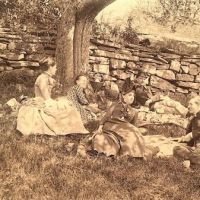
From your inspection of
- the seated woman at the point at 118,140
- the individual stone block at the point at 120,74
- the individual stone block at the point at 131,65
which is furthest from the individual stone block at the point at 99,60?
the seated woman at the point at 118,140

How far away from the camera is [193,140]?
8.65m

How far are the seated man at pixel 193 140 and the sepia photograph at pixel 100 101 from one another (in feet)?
0.06

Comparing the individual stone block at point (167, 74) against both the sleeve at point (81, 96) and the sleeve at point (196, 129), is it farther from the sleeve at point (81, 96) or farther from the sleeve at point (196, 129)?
the sleeve at point (196, 129)

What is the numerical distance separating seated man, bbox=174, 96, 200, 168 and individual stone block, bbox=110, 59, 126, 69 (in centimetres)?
514

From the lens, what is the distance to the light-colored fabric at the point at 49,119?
Result: 877cm

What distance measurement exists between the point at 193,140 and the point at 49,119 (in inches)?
106

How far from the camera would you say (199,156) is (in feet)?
25.6

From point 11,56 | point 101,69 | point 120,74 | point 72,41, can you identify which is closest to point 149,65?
point 120,74

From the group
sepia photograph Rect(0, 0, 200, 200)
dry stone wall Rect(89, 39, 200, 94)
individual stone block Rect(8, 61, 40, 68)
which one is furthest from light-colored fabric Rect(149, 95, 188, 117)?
individual stone block Rect(8, 61, 40, 68)

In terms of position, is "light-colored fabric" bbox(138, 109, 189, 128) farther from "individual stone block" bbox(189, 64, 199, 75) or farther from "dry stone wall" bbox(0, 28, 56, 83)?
"dry stone wall" bbox(0, 28, 56, 83)

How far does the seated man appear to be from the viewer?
26.0 feet

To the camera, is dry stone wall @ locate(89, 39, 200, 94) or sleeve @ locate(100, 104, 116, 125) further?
dry stone wall @ locate(89, 39, 200, 94)

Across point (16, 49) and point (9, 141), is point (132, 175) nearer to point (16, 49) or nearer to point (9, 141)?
point (9, 141)

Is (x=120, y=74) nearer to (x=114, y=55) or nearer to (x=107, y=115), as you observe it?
(x=114, y=55)
